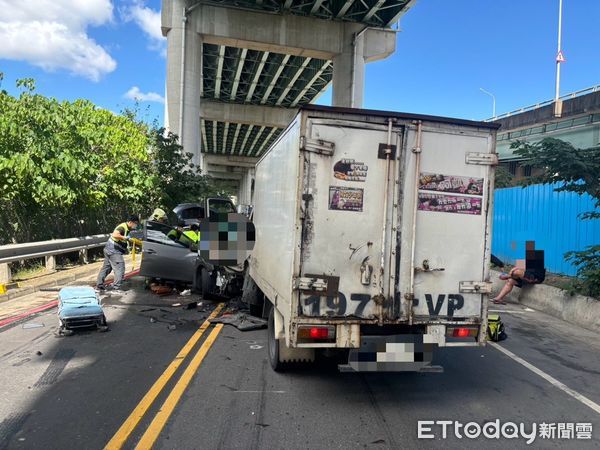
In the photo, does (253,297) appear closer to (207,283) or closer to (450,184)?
(207,283)

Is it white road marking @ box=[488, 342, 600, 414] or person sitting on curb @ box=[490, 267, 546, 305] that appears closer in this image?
white road marking @ box=[488, 342, 600, 414]

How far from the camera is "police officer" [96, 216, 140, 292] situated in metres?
10.1

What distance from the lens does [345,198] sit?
14.2 feet

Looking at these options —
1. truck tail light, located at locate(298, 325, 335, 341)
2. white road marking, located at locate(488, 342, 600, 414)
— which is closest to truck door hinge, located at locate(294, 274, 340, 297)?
truck tail light, located at locate(298, 325, 335, 341)

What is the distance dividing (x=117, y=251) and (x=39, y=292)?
187cm

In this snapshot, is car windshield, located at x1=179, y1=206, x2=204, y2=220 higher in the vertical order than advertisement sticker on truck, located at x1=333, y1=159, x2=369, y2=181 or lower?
lower

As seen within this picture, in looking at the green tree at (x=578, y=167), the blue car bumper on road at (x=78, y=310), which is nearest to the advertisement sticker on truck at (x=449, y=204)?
the blue car bumper on road at (x=78, y=310)

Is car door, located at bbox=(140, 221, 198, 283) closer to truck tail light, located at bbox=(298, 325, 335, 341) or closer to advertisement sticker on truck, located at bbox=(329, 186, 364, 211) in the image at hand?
truck tail light, located at bbox=(298, 325, 335, 341)

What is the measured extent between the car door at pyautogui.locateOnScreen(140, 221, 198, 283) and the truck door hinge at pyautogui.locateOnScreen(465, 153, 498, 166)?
6.72m

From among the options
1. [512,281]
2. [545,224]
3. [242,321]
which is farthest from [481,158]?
[545,224]

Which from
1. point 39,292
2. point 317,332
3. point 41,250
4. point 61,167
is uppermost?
point 61,167

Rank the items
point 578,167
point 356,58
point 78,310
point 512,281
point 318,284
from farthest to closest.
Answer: point 356,58, point 512,281, point 578,167, point 78,310, point 318,284

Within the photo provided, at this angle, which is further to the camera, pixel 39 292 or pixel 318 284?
pixel 39 292

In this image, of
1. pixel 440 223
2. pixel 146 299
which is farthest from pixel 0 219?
pixel 440 223
